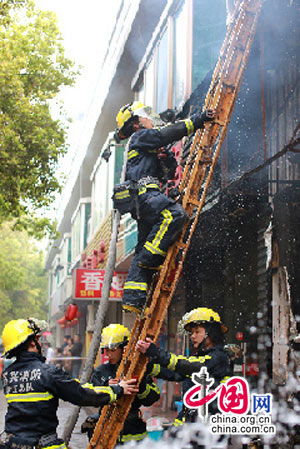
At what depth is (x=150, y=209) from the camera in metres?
4.94

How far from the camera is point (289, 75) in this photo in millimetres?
7320

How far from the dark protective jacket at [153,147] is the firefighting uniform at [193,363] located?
4.87 ft

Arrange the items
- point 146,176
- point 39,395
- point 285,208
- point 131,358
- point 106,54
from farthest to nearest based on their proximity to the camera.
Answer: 1. point 106,54
2. point 285,208
3. point 146,176
4. point 131,358
5. point 39,395

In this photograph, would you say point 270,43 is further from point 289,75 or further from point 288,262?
point 288,262

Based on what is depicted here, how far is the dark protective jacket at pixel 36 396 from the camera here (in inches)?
160

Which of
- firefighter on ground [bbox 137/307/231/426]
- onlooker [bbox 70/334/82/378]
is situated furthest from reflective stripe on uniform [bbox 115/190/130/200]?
onlooker [bbox 70/334/82/378]

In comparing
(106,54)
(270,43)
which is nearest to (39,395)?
(270,43)

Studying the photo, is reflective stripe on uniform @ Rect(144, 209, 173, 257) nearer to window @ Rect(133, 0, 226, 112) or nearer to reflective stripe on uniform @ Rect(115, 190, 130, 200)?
reflective stripe on uniform @ Rect(115, 190, 130, 200)

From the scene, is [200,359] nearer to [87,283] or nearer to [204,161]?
[204,161]

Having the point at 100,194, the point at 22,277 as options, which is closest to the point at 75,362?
the point at 100,194

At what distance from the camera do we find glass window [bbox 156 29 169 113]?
11.8 meters

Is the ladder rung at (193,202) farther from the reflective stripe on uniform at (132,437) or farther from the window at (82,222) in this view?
the window at (82,222)

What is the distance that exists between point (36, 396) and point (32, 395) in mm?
27

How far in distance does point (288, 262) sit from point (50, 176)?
8631 millimetres
